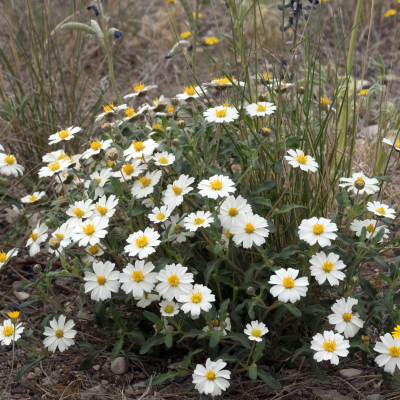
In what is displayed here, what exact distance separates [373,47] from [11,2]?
10.0ft

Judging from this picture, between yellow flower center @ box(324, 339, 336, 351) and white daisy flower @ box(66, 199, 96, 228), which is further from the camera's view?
white daisy flower @ box(66, 199, 96, 228)

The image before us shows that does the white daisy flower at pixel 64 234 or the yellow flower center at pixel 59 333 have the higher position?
the white daisy flower at pixel 64 234

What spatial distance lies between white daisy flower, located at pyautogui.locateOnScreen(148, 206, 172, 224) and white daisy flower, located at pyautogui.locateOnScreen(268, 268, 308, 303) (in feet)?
1.25

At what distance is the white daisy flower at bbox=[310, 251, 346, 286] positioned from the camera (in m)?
1.36

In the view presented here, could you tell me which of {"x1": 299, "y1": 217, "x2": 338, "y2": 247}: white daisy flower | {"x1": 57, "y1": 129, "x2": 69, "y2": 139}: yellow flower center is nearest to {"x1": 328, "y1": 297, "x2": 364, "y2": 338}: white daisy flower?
{"x1": 299, "y1": 217, "x2": 338, "y2": 247}: white daisy flower

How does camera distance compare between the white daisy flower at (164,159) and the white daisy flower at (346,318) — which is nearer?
the white daisy flower at (346,318)

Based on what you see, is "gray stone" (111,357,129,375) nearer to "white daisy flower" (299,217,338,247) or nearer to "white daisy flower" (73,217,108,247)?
"white daisy flower" (73,217,108,247)

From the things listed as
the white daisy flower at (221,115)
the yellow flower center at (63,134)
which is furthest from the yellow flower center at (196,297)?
the yellow flower center at (63,134)

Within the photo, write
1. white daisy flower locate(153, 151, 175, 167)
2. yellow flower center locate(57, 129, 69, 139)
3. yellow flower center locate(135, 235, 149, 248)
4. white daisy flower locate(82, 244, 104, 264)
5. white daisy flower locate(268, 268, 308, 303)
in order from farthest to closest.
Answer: yellow flower center locate(57, 129, 69, 139) < white daisy flower locate(82, 244, 104, 264) < white daisy flower locate(153, 151, 175, 167) < yellow flower center locate(135, 235, 149, 248) < white daisy flower locate(268, 268, 308, 303)

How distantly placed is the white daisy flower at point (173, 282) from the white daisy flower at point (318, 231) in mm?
356

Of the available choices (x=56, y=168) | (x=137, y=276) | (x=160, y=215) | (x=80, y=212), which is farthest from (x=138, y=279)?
(x=56, y=168)

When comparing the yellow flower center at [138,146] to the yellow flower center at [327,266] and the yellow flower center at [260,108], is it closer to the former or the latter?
the yellow flower center at [260,108]

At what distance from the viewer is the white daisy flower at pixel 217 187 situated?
4.54ft

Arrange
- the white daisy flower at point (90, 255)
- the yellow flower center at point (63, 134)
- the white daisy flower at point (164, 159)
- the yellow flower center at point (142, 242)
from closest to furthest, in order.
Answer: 1. the yellow flower center at point (142, 242)
2. the white daisy flower at point (164, 159)
3. the white daisy flower at point (90, 255)
4. the yellow flower center at point (63, 134)
